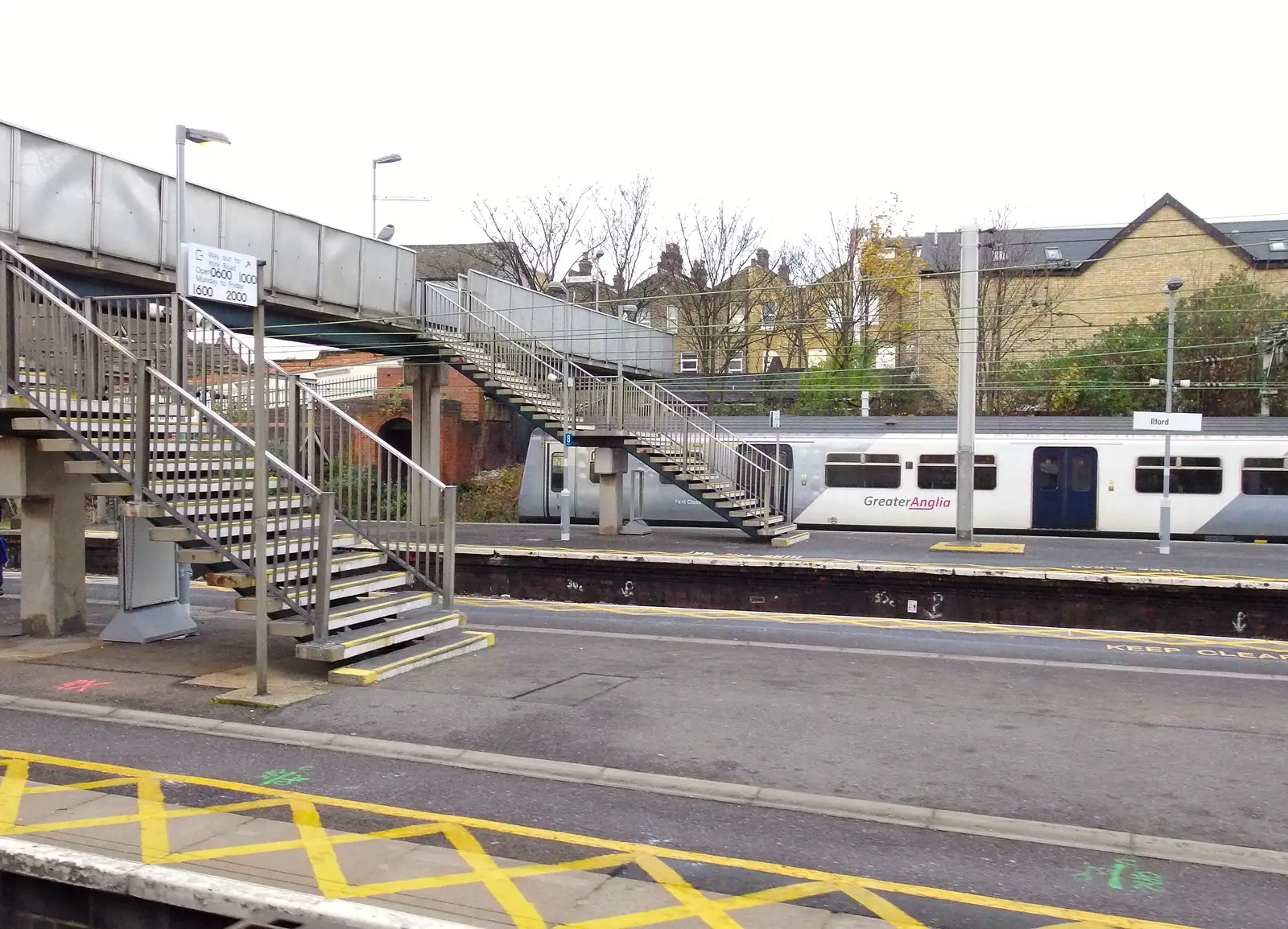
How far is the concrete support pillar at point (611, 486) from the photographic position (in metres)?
23.3

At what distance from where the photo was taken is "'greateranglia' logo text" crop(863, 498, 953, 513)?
80.7 ft

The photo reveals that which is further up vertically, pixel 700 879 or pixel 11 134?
pixel 11 134

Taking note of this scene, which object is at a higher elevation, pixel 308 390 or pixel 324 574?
pixel 308 390

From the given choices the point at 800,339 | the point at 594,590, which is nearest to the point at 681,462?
the point at 594,590

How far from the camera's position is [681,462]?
71.9 ft

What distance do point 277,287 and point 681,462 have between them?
8.78 metres

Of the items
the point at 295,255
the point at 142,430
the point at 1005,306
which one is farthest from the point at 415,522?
the point at 1005,306

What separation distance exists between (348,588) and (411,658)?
0.88 metres

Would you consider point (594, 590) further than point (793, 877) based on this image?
Yes

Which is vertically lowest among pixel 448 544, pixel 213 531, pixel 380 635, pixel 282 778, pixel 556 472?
pixel 282 778

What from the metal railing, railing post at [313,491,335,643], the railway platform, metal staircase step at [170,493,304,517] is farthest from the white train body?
railing post at [313,491,335,643]

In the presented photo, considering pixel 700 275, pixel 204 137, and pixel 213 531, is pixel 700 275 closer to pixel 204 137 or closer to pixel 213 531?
pixel 204 137

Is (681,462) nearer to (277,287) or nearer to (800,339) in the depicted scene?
(277,287)

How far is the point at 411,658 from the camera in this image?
9.48m
